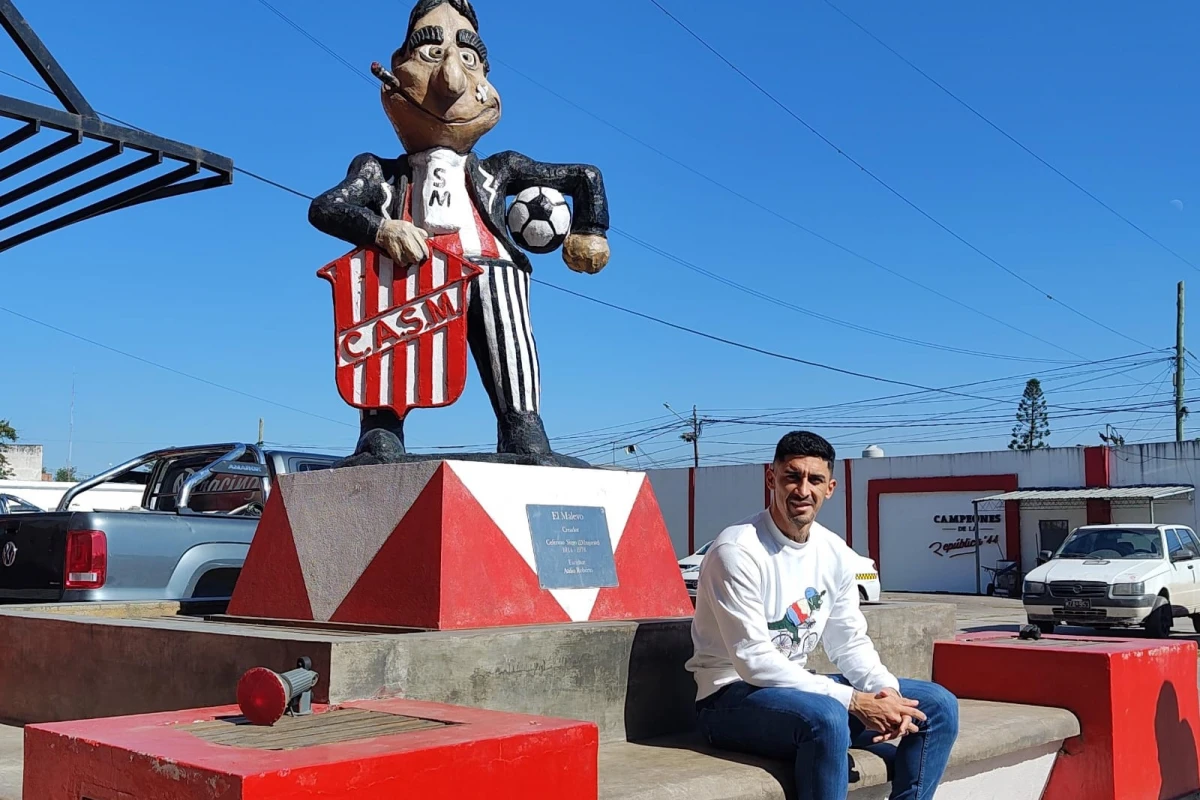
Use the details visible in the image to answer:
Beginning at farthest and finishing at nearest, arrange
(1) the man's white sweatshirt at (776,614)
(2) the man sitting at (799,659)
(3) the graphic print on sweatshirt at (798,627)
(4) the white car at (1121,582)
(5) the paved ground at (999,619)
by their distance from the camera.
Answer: (5) the paved ground at (999,619)
(4) the white car at (1121,582)
(3) the graphic print on sweatshirt at (798,627)
(1) the man's white sweatshirt at (776,614)
(2) the man sitting at (799,659)

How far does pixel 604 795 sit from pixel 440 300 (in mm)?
2723

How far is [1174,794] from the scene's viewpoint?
5.30 m

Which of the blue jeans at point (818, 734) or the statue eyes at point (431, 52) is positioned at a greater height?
the statue eyes at point (431, 52)

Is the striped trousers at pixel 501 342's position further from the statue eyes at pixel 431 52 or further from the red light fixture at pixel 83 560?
the red light fixture at pixel 83 560

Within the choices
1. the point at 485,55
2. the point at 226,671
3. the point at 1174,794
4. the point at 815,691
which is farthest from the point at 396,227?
the point at 1174,794

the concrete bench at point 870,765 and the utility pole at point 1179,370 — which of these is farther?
the utility pole at point 1179,370

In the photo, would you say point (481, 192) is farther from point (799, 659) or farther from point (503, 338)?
point (799, 659)

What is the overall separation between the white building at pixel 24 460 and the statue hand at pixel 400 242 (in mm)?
39349

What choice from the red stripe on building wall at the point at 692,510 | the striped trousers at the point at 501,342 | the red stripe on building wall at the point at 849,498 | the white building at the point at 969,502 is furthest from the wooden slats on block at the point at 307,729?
the red stripe on building wall at the point at 692,510

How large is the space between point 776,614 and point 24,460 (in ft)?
138

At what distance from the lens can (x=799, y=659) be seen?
391cm

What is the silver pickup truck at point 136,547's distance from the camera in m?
6.46

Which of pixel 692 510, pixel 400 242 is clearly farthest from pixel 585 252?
pixel 692 510

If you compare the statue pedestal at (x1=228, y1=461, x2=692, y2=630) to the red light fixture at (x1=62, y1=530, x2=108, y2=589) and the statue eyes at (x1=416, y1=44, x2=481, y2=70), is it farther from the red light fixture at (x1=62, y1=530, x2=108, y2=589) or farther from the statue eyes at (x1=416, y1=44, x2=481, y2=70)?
the statue eyes at (x1=416, y1=44, x2=481, y2=70)
